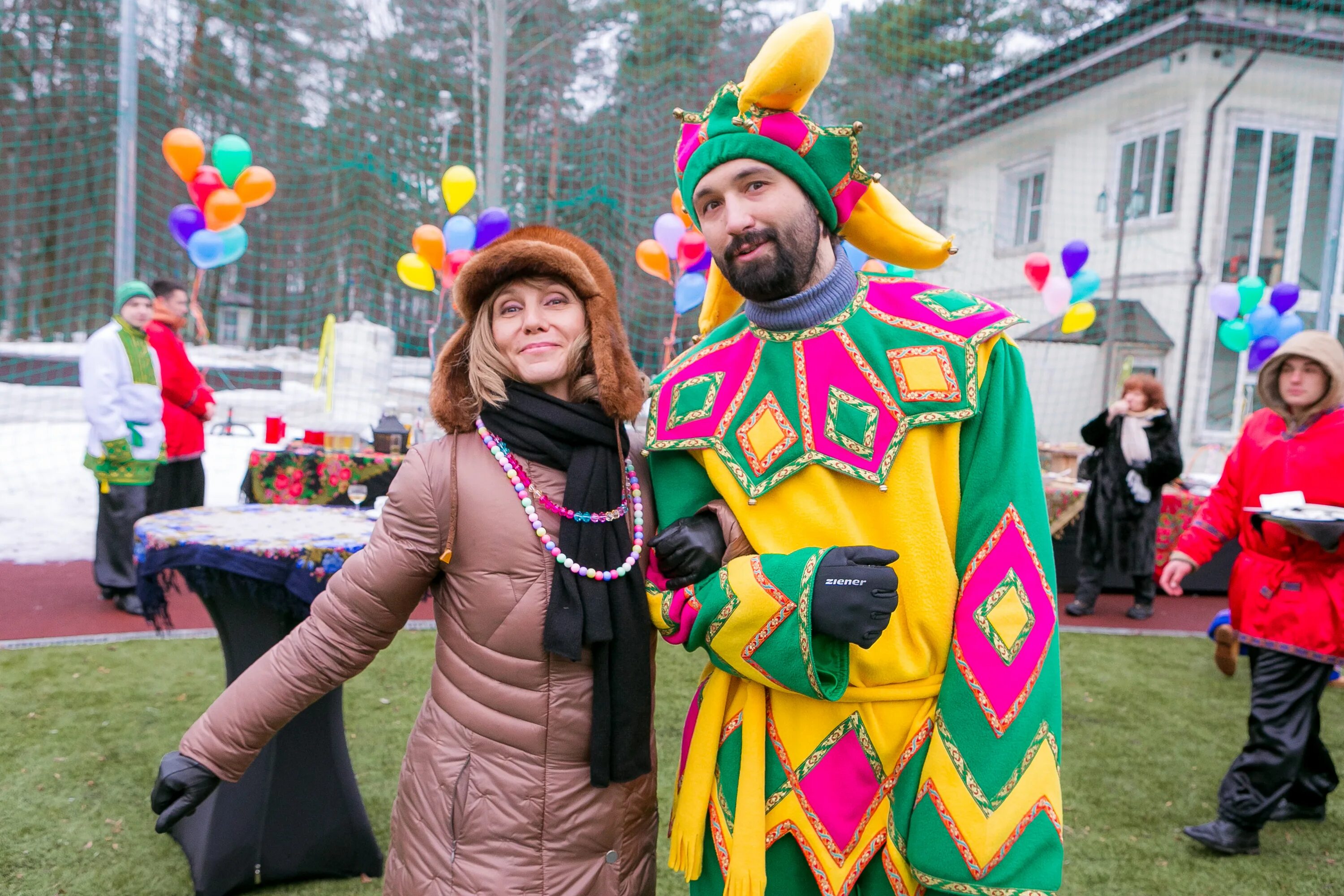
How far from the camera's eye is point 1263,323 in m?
7.04

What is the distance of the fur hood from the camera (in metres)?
2.60

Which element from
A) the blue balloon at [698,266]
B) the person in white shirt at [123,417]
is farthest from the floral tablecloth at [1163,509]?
the person in white shirt at [123,417]

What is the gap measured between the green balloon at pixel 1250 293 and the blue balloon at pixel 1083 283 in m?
1.10

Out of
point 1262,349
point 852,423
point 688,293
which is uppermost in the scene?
point 688,293

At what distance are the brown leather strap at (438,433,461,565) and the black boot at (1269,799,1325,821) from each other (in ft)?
10.0

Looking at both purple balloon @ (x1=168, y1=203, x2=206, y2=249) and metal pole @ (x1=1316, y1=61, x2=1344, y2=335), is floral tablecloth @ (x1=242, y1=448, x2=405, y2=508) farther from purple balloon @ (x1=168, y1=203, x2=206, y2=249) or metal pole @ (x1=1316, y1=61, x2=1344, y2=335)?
metal pole @ (x1=1316, y1=61, x2=1344, y2=335)

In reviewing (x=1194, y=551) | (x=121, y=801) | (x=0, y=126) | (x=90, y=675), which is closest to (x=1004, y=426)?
(x=1194, y=551)

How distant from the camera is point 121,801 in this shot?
275cm

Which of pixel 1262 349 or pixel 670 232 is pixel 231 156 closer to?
pixel 670 232

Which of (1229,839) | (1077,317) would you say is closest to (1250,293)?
(1077,317)

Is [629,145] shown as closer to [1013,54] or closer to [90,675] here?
[1013,54]

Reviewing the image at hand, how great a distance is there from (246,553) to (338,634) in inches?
26.6

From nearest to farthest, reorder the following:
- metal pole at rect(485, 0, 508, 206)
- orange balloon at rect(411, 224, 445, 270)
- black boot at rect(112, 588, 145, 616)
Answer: black boot at rect(112, 588, 145, 616), metal pole at rect(485, 0, 508, 206), orange balloon at rect(411, 224, 445, 270)

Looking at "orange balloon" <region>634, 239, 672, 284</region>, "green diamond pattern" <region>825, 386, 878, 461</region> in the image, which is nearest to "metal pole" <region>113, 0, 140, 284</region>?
"orange balloon" <region>634, 239, 672, 284</region>
